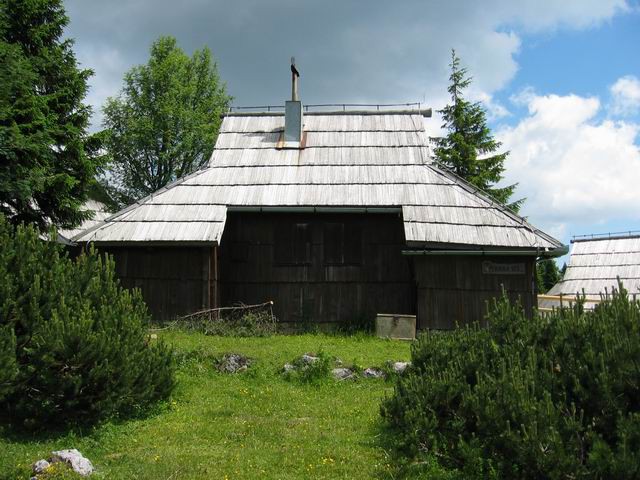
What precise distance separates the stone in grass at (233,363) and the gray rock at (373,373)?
2347 millimetres

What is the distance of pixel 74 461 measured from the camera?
257 inches

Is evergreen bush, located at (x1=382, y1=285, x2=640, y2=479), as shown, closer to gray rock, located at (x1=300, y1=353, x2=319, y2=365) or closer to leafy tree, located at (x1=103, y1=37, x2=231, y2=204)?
gray rock, located at (x1=300, y1=353, x2=319, y2=365)

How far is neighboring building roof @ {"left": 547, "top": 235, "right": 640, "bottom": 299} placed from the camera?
30.0 metres

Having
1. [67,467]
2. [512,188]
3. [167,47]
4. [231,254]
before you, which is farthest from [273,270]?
[167,47]

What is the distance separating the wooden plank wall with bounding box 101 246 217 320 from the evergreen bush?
947 cm

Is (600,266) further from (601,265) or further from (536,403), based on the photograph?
(536,403)

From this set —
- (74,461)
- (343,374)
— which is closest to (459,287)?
(343,374)

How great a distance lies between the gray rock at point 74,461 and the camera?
6.45 m

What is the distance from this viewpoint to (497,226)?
51.3ft

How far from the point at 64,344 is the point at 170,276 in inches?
317

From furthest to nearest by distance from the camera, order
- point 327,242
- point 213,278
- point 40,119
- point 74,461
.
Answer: point 327,242, point 213,278, point 40,119, point 74,461

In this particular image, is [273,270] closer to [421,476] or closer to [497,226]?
[497,226]

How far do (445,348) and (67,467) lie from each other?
4.92m

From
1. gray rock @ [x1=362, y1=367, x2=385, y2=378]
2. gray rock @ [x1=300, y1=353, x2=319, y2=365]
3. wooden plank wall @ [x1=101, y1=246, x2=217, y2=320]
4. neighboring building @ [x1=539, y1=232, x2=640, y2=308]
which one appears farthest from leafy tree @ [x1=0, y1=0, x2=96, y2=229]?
neighboring building @ [x1=539, y1=232, x2=640, y2=308]
